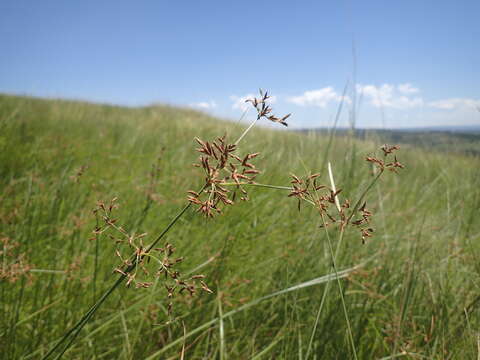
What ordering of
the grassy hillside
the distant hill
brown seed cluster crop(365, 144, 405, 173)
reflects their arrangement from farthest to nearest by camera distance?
the distant hill
the grassy hillside
brown seed cluster crop(365, 144, 405, 173)

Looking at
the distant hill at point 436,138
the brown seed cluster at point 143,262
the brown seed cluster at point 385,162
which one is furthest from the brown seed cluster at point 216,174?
the distant hill at point 436,138

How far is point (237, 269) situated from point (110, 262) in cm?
65

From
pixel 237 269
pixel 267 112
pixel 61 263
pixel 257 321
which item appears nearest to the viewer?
pixel 267 112

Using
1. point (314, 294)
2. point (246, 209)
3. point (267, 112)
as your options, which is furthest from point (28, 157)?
point (267, 112)

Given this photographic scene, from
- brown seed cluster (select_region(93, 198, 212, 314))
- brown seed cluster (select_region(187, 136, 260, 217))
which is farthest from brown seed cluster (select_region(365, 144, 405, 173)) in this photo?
brown seed cluster (select_region(93, 198, 212, 314))

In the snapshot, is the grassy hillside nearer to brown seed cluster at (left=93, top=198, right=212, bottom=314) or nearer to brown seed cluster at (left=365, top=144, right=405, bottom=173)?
brown seed cluster at (left=365, top=144, right=405, bottom=173)

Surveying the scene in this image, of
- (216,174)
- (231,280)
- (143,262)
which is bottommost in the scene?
(231,280)

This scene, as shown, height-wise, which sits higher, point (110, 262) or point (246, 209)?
point (246, 209)

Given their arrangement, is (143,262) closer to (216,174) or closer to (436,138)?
(216,174)

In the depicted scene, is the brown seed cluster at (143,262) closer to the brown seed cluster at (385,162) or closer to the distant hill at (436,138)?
the brown seed cluster at (385,162)

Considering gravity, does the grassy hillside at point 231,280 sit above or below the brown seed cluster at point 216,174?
below

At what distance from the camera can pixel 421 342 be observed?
1319mm

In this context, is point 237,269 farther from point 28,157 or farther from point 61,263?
point 28,157

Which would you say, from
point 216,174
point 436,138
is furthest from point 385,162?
point 436,138
